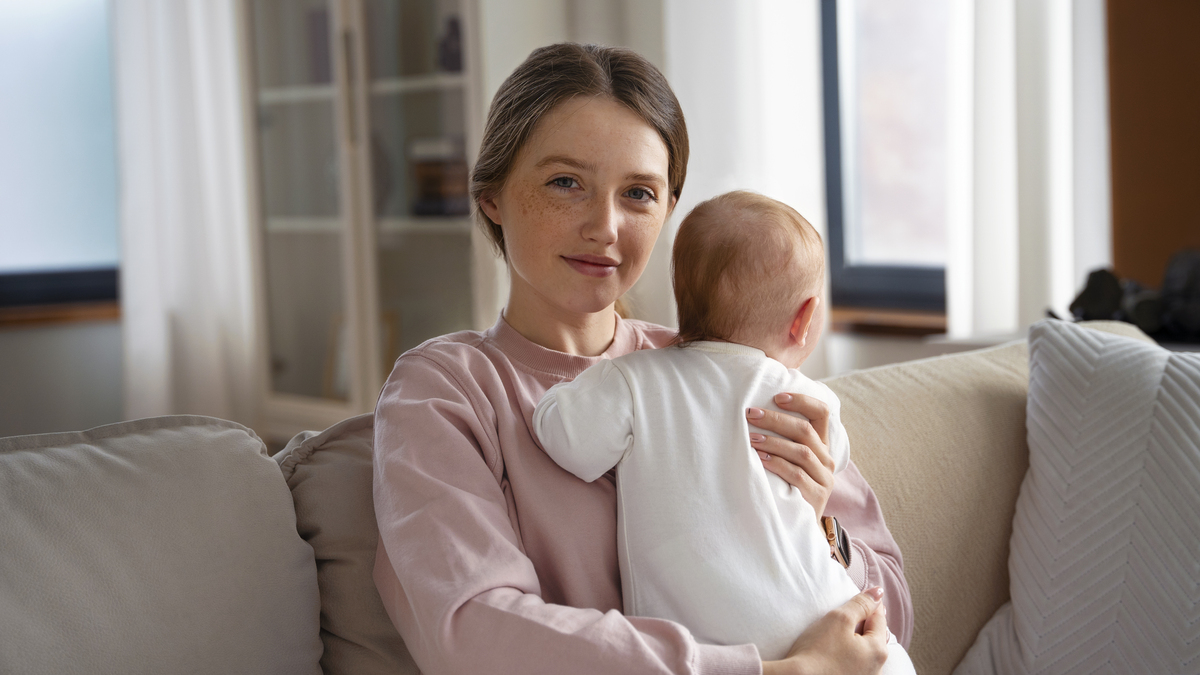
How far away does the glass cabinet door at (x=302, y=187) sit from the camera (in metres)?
3.21

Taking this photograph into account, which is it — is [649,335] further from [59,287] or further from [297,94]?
[59,287]

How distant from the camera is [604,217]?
1029mm

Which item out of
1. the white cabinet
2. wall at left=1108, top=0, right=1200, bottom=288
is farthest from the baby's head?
the white cabinet

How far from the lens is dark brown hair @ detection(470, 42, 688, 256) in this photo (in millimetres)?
1044

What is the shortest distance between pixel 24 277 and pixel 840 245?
9.70 ft

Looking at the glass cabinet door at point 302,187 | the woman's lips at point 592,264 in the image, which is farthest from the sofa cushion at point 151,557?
the glass cabinet door at point 302,187

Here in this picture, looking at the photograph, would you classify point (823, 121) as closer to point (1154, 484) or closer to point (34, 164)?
point (1154, 484)

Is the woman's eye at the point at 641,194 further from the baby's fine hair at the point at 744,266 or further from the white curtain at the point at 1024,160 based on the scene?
the white curtain at the point at 1024,160

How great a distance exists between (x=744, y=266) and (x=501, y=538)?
14.1 inches

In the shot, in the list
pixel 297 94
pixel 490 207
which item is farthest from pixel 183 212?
pixel 490 207

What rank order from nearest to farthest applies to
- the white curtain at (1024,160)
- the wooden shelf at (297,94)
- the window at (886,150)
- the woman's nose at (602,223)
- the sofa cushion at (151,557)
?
the sofa cushion at (151,557)
the woman's nose at (602,223)
the white curtain at (1024,160)
the window at (886,150)
the wooden shelf at (297,94)

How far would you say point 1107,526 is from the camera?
3.88ft

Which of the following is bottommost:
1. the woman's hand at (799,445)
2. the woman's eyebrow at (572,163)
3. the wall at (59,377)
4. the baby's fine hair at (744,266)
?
the wall at (59,377)

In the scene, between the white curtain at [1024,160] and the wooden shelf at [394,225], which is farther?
the wooden shelf at [394,225]
